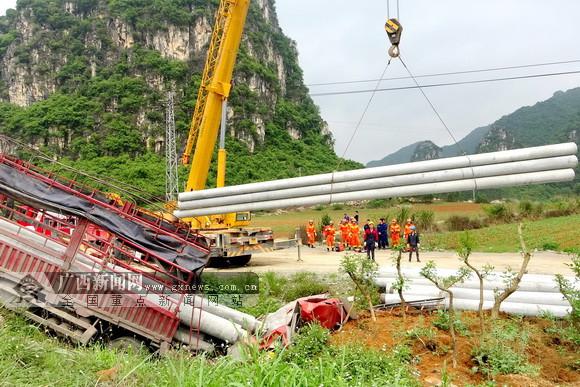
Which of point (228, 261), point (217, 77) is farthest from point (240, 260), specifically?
point (217, 77)

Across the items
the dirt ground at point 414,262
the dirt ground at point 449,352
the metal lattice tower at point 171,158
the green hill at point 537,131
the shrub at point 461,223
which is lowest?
the dirt ground at point 414,262

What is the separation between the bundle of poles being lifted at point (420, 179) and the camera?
621 cm

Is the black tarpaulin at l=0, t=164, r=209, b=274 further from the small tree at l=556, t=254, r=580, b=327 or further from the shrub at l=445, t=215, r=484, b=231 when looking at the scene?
the shrub at l=445, t=215, r=484, b=231

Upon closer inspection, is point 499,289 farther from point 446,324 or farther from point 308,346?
point 308,346

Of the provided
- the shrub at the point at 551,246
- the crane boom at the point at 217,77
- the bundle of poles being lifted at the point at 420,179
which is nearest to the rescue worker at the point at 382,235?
the shrub at the point at 551,246

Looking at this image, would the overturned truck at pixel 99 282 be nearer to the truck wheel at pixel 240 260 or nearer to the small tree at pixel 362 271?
the small tree at pixel 362 271

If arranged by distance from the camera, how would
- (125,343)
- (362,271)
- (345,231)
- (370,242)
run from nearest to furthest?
(125,343) < (362,271) < (370,242) < (345,231)

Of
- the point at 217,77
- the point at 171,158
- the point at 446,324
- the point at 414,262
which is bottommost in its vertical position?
the point at 414,262

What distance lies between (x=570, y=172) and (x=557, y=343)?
243 cm

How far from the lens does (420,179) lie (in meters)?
6.73

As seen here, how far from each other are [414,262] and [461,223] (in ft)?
31.4

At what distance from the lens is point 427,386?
4.09m

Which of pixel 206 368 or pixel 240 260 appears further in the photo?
pixel 240 260

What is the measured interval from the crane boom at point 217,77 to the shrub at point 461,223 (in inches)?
513
